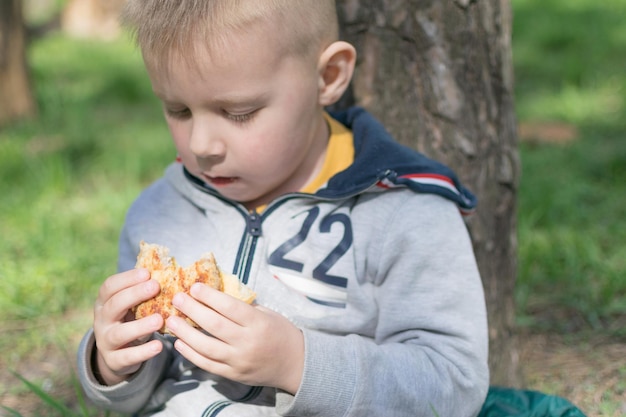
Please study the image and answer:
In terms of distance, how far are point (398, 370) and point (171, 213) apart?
750 mm

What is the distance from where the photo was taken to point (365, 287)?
1.91 m

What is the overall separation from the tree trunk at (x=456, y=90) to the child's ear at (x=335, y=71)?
306 millimetres

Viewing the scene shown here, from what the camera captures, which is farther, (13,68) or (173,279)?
(13,68)

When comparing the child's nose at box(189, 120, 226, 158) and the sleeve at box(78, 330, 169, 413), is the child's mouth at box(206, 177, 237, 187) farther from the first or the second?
the sleeve at box(78, 330, 169, 413)

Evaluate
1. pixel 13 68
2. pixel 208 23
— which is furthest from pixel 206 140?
pixel 13 68

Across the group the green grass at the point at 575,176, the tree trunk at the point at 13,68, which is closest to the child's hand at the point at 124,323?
the green grass at the point at 575,176

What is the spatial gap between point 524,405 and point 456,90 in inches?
34.6

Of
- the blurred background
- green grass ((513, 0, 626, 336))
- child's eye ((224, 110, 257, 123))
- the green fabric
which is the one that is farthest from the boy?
green grass ((513, 0, 626, 336))

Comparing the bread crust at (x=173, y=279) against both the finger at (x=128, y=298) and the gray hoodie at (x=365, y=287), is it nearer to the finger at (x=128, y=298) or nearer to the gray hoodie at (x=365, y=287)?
the finger at (x=128, y=298)

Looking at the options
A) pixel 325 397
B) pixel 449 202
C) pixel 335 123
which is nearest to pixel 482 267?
pixel 449 202

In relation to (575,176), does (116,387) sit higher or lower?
higher

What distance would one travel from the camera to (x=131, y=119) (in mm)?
5586

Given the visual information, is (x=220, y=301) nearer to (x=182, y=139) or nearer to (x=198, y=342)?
(x=198, y=342)

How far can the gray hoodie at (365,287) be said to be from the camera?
1753 millimetres
